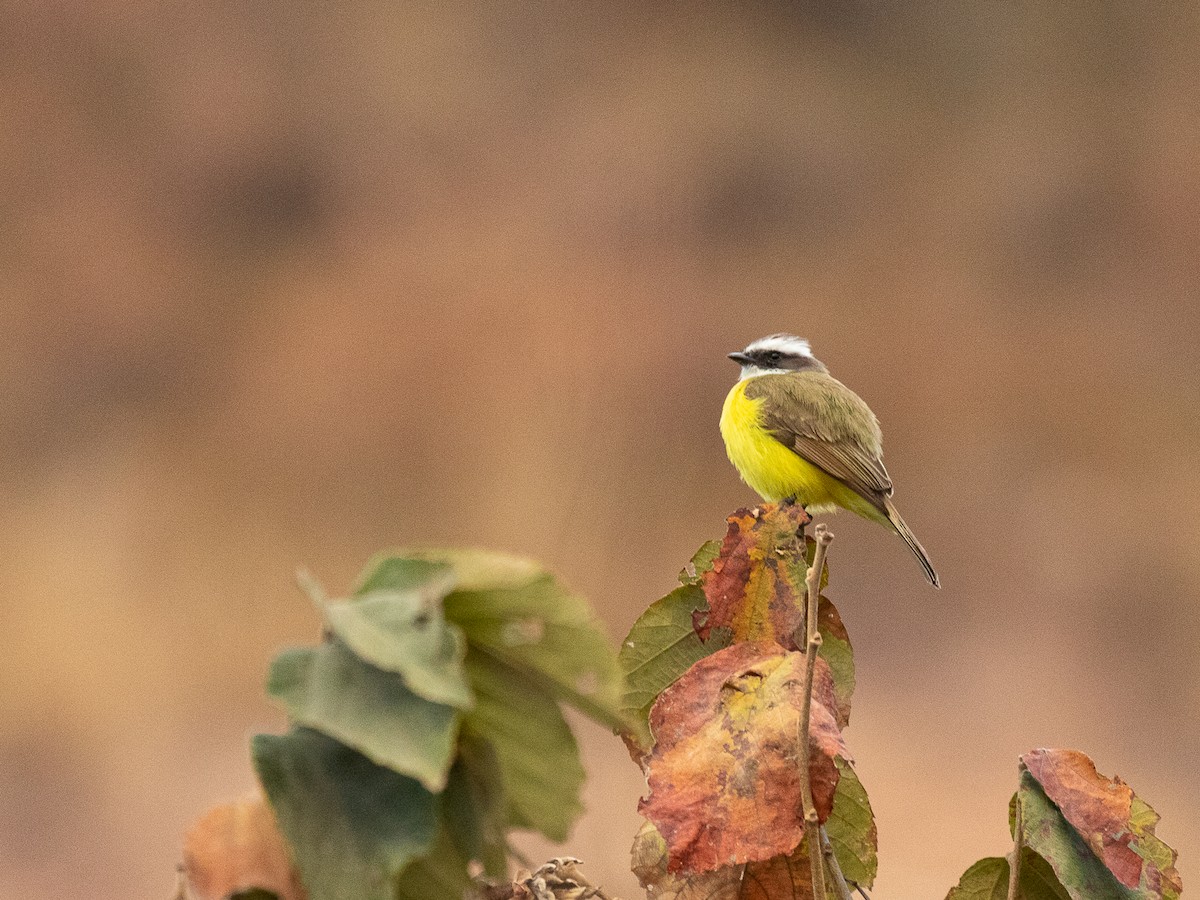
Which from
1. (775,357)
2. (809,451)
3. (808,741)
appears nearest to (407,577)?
(808,741)

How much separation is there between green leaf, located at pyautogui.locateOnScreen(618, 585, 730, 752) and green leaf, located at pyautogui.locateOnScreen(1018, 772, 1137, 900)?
168 mm

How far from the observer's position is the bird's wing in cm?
201

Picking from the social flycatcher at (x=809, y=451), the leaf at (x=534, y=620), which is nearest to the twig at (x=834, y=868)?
the leaf at (x=534, y=620)

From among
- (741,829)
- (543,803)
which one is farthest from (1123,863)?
(543,803)

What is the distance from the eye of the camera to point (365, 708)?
15.3 inches

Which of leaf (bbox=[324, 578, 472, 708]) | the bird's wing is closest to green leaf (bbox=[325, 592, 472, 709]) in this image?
leaf (bbox=[324, 578, 472, 708])

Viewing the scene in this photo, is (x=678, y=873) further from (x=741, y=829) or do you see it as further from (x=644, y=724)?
(x=644, y=724)

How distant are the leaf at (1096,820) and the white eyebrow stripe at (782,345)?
183cm

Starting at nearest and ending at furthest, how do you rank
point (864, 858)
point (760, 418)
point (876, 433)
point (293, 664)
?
point (293, 664), point (864, 858), point (760, 418), point (876, 433)

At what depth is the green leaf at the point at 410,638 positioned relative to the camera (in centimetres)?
37

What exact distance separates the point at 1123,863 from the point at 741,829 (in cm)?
18

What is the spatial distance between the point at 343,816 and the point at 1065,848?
356 mm

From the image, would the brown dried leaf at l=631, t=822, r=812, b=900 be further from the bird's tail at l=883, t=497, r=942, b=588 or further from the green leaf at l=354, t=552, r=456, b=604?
the bird's tail at l=883, t=497, r=942, b=588

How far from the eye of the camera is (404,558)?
41 centimetres
